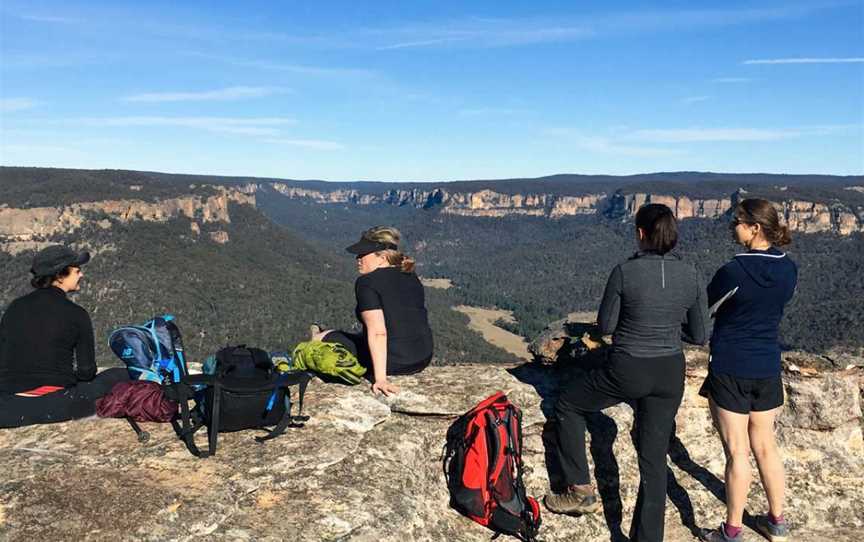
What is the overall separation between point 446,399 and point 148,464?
8.77 feet

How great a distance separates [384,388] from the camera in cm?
584

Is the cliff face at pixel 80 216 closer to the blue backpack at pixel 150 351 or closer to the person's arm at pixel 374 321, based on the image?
the blue backpack at pixel 150 351

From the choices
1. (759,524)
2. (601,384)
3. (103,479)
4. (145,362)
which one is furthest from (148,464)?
(759,524)

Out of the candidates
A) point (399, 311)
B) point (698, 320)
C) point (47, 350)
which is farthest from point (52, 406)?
point (698, 320)

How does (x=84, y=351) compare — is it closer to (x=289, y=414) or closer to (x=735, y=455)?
(x=289, y=414)

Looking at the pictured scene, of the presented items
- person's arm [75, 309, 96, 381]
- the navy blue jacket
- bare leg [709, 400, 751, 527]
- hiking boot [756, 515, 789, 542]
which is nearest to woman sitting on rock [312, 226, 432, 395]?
person's arm [75, 309, 96, 381]

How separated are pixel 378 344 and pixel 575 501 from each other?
2.19 meters

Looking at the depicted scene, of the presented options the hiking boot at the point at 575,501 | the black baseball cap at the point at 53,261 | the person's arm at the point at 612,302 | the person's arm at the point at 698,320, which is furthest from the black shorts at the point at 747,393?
the black baseball cap at the point at 53,261

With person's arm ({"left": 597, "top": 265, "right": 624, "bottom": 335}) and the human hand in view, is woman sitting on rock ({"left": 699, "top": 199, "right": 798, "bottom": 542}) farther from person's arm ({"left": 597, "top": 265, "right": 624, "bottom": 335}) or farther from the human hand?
the human hand

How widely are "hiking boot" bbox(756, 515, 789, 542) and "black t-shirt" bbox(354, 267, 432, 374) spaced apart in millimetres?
3328

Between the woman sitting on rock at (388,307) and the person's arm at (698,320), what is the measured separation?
8.12 ft

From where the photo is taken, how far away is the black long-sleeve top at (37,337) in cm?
512

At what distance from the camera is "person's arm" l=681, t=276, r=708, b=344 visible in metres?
4.36

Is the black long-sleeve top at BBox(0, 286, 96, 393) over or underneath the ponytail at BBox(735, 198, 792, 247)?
underneath
